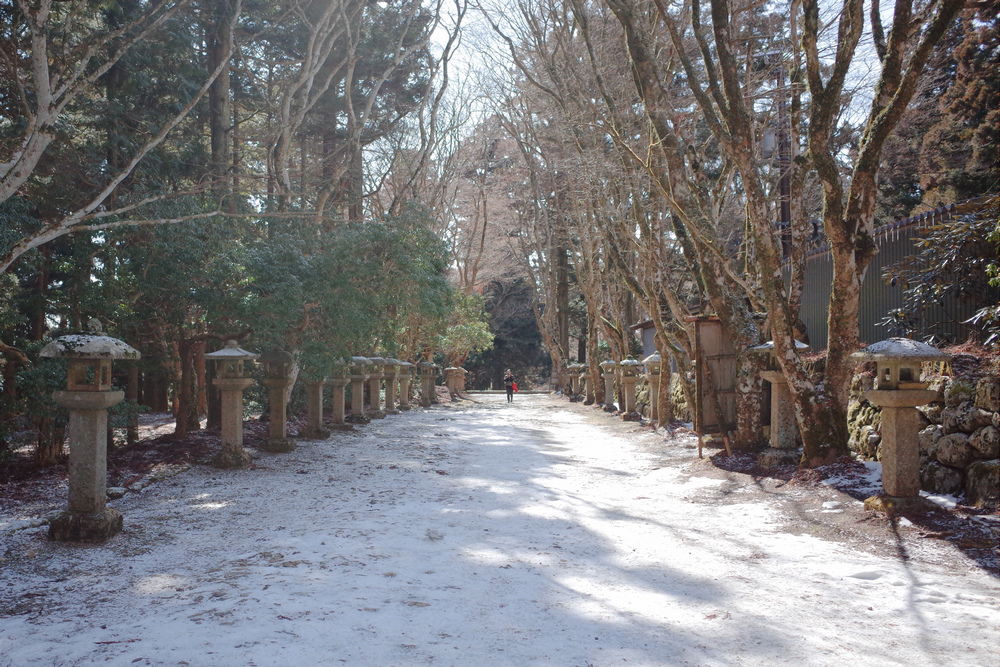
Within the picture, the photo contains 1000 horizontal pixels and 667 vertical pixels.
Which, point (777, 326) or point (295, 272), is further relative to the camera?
point (295, 272)

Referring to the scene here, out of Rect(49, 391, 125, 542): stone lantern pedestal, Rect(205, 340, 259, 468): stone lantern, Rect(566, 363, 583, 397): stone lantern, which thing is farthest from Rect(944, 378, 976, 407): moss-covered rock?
Rect(566, 363, 583, 397): stone lantern

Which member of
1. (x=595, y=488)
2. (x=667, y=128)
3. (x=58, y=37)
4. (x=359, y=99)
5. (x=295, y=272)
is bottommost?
(x=595, y=488)

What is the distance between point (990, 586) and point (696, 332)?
665cm

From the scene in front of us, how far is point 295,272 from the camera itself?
399 inches

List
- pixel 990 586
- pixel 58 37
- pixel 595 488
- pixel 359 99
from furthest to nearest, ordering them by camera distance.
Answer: pixel 359 99 < pixel 58 37 < pixel 595 488 < pixel 990 586

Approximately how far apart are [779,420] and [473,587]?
5.91m

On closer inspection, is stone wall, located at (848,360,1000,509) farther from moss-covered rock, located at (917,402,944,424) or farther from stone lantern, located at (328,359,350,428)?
stone lantern, located at (328,359,350,428)

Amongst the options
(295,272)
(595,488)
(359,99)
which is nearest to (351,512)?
→ (595,488)

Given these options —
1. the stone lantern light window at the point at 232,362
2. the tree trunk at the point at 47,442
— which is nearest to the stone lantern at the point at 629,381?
the stone lantern light window at the point at 232,362

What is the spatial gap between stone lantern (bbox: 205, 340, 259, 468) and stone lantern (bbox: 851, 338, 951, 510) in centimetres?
761

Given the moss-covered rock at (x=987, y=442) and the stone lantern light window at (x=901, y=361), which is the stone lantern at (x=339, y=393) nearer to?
the stone lantern light window at (x=901, y=361)

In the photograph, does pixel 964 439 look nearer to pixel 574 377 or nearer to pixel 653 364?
pixel 653 364

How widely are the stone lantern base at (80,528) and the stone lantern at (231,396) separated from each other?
Answer: 3121 millimetres

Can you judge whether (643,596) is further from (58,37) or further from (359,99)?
(359,99)
